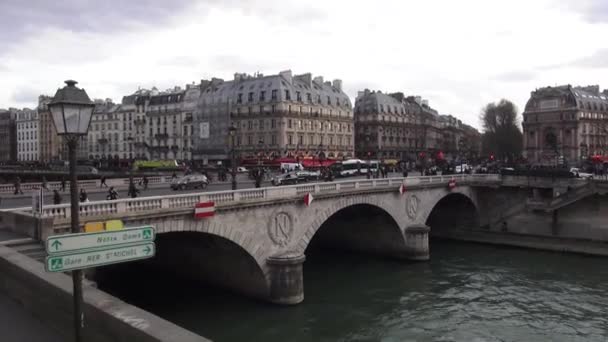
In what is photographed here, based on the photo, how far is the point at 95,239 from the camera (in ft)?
20.1

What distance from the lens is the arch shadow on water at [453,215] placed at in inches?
1881

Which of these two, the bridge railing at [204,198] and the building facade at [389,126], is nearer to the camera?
the bridge railing at [204,198]

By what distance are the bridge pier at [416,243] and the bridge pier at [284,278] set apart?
14127 millimetres

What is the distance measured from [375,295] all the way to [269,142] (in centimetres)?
5872

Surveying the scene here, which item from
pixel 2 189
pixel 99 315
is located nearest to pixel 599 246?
pixel 99 315

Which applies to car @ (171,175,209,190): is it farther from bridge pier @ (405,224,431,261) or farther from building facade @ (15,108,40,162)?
building facade @ (15,108,40,162)

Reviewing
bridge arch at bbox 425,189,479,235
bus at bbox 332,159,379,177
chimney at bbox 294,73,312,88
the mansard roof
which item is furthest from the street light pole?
the mansard roof

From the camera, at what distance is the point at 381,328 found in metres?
22.2

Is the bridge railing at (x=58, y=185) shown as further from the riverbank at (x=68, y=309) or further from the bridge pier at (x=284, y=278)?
the riverbank at (x=68, y=309)

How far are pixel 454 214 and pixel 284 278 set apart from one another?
29.5 meters

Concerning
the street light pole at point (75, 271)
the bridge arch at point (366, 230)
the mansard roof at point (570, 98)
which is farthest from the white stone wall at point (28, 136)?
the street light pole at point (75, 271)

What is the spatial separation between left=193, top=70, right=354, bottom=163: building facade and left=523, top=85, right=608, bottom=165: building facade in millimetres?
43068

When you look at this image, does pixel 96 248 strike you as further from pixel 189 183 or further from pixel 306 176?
pixel 306 176

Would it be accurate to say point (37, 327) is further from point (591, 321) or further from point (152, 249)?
point (591, 321)
